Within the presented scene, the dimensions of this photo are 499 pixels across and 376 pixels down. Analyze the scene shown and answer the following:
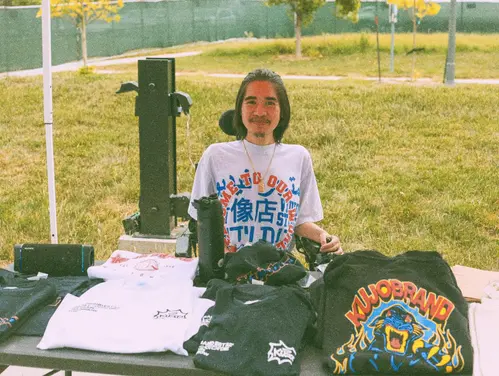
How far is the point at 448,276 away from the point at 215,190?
108 cm

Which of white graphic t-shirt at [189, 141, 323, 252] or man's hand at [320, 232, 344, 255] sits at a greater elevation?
white graphic t-shirt at [189, 141, 323, 252]

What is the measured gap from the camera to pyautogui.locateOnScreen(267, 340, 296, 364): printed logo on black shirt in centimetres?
184

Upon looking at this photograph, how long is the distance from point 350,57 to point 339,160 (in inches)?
554

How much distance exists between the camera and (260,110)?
2732mm

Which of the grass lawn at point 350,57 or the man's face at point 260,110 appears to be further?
the grass lawn at point 350,57

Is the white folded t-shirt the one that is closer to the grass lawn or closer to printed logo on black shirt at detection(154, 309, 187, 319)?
printed logo on black shirt at detection(154, 309, 187, 319)

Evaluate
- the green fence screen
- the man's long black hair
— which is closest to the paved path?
the green fence screen

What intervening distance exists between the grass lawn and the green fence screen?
3.58 feet

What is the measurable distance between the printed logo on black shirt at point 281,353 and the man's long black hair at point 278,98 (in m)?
1.13

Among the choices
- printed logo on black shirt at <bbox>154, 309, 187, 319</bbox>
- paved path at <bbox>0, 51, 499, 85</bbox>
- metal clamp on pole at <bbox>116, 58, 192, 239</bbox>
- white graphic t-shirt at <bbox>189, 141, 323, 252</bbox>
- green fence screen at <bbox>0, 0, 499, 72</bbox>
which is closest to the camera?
printed logo on black shirt at <bbox>154, 309, 187, 319</bbox>

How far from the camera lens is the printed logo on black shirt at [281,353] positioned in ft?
6.04

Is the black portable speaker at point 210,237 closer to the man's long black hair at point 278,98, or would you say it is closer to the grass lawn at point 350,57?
the man's long black hair at point 278,98

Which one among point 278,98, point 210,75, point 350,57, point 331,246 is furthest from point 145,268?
point 350,57

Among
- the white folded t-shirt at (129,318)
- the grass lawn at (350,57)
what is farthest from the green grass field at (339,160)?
the grass lawn at (350,57)
